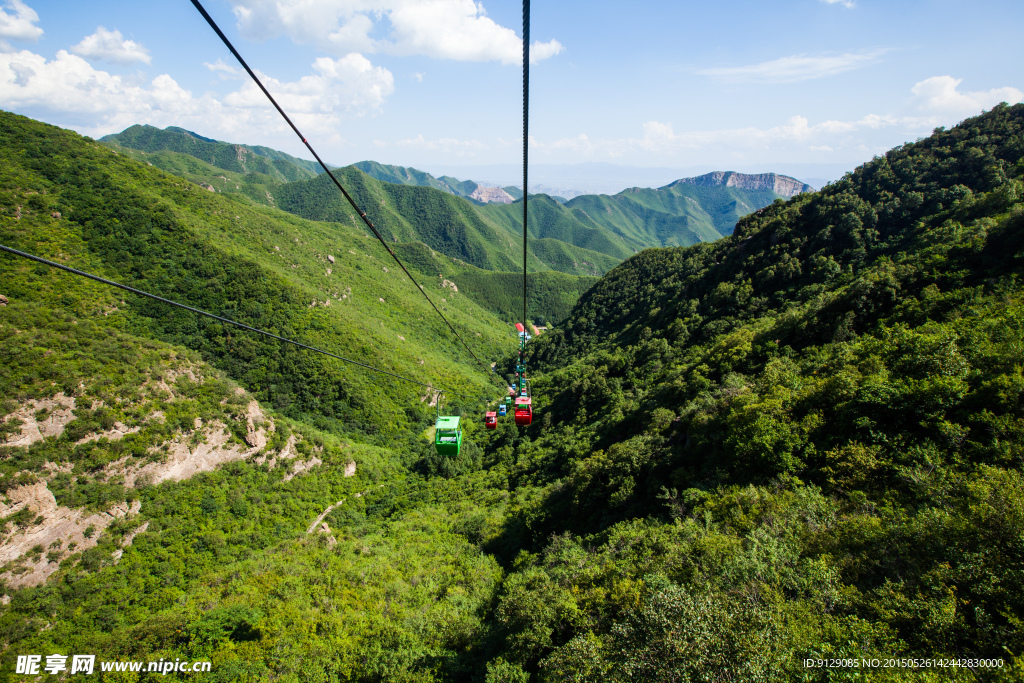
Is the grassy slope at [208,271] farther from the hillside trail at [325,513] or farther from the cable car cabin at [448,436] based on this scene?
the cable car cabin at [448,436]

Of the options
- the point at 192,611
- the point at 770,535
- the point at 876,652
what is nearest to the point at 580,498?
the point at 770,535

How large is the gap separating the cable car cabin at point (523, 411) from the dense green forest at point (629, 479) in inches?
410

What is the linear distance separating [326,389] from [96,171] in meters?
79.7

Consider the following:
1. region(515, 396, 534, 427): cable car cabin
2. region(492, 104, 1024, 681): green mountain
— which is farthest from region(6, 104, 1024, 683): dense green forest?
region(515, 396, 534, 427): cable car cabin

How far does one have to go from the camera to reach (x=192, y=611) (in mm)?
41812

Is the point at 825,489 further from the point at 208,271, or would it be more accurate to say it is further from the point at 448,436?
the point at 208,271

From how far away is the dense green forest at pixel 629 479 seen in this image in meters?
14.0

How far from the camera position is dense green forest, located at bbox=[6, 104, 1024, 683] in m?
14.0

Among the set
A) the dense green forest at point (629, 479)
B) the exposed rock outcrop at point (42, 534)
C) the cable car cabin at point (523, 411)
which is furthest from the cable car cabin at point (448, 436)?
the exposed rock outcrop at point (42, 534)

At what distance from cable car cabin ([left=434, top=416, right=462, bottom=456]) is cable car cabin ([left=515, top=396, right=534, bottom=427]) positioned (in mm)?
4603

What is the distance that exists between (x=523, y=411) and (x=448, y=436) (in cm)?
580

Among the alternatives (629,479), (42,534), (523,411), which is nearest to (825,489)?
(629,479)

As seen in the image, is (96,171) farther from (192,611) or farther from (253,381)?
(192,611)

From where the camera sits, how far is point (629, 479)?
33406 mm
